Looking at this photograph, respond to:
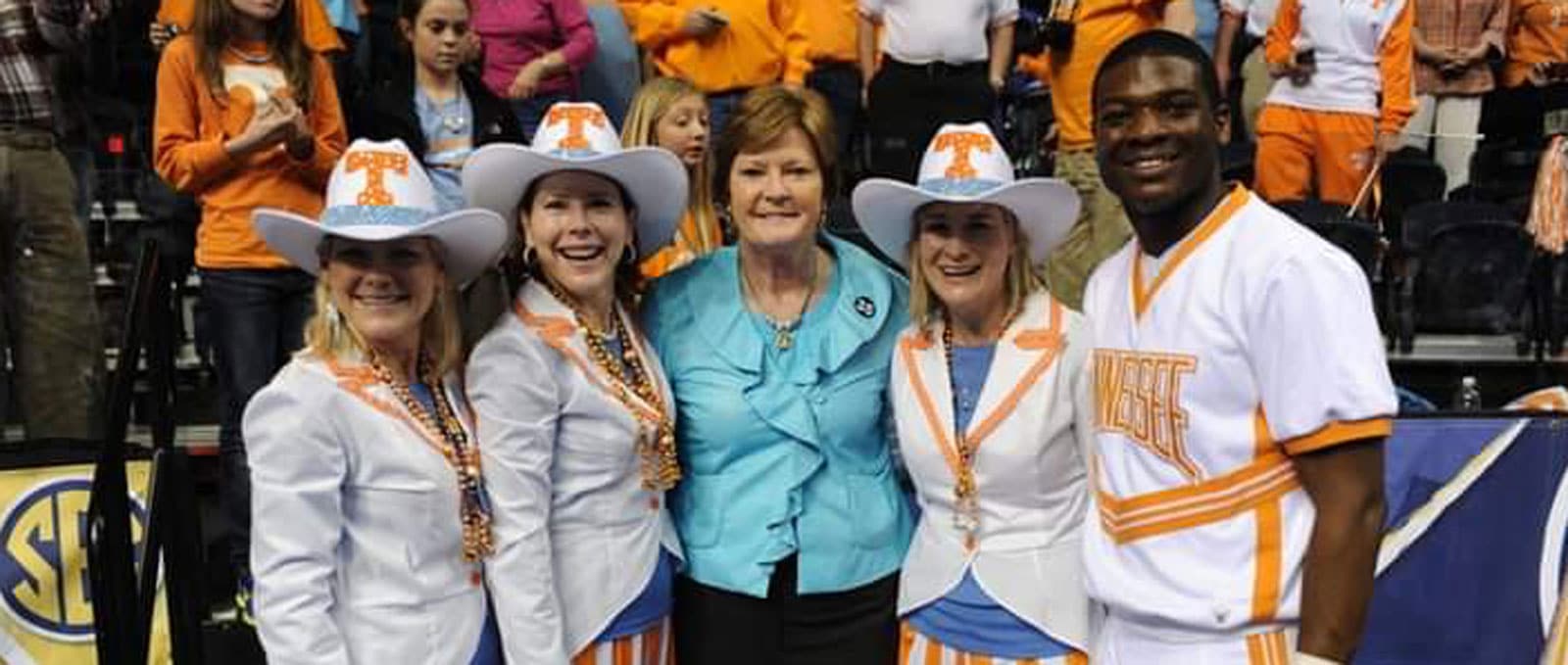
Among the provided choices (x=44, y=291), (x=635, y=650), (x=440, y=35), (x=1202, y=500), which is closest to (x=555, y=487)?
(x=635, y=650)

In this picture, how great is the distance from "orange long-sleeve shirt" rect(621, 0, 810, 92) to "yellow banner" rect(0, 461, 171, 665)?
312 centimetres

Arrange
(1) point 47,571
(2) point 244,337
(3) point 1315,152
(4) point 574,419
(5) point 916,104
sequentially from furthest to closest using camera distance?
(3) point 1315,152, (5) point 916,104, (2) point 244,337, (1) point 47,571, (4) point 574,419

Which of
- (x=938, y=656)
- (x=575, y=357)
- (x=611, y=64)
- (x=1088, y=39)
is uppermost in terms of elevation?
(x=1088, y=39)

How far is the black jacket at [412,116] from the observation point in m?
4.98

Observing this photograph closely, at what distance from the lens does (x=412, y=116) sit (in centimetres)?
503

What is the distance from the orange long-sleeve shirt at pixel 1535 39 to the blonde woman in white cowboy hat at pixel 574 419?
5953 millimetres

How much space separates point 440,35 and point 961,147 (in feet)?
8.22

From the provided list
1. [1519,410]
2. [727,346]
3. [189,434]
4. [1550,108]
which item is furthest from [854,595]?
[1550,108]

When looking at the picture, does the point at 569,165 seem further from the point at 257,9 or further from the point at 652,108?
the point at 257,9

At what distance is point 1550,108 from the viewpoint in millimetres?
7371

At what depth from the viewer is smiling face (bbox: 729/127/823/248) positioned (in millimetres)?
3109

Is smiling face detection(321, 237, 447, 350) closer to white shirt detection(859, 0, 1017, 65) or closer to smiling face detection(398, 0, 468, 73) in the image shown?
smiling face detection(398, 0, 468, 73)

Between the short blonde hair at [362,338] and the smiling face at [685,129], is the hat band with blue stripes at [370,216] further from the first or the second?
the smiling face at [685,129]

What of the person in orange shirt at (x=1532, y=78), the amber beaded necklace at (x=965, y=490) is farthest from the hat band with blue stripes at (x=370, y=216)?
the person in orange shirt at (x=1532, y=78)
